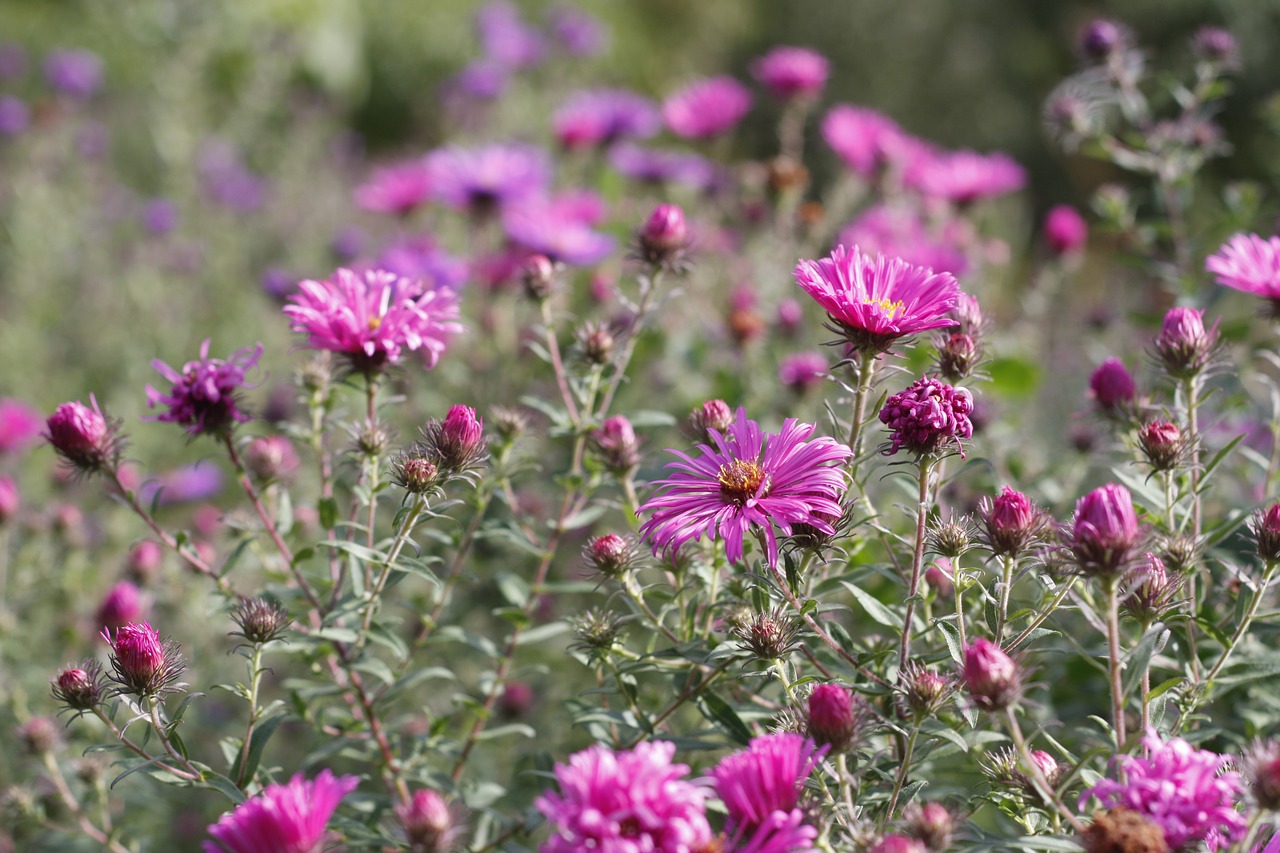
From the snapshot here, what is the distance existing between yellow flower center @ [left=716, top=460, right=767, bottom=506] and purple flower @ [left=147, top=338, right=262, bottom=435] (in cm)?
66

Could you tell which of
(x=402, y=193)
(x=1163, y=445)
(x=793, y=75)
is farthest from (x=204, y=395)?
(x=793, y=75)

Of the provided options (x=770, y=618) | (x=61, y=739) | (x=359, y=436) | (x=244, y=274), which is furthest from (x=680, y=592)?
(x=244, y=274)

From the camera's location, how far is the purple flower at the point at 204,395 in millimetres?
1484

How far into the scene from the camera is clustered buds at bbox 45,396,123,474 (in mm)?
1470

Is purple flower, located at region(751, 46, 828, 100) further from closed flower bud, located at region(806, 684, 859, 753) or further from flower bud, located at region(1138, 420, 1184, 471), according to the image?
closed flower bud, located at region(806, 684, 859, 753)

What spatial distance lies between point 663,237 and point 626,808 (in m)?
1.00

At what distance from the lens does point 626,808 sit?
897 mm

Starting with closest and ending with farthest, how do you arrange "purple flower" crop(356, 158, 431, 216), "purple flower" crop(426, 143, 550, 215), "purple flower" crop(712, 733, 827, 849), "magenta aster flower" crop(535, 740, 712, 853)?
"magenta aster flower" crop(535, 740, 712, 853)
"purple flower" crop(712, 733, 827, 849)
"purple flower" crop(426, 143, 550, 215)
"purple flower" crop(356, 158, 431, 216)

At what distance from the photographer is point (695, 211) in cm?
369

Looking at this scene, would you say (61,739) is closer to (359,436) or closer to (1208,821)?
(359,436)

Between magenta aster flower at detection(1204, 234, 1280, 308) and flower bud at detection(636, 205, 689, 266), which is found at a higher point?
flower bud at detection(636, 205, 689, 266)

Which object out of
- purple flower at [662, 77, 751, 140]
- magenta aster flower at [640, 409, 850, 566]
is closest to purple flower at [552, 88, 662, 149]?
purple flower at [662, 77, 751, 140]

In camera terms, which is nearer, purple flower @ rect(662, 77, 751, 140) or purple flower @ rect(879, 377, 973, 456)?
purple flower @ rect(879, 377, 973, 456)

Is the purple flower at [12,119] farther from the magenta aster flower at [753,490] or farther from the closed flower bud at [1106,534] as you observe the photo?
the closed flower bud at [1106,534]
